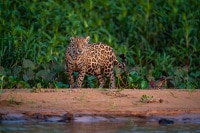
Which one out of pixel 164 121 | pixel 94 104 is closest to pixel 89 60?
pixel 94 104

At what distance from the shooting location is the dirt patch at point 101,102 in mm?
9672

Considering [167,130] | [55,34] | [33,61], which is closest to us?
[167,130]

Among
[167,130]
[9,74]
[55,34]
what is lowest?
[167,130]

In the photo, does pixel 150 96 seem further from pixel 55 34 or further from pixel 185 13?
pixel 185 13

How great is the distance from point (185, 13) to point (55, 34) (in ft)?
10.2

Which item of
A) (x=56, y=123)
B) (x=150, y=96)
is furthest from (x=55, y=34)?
(x=56, y=123)

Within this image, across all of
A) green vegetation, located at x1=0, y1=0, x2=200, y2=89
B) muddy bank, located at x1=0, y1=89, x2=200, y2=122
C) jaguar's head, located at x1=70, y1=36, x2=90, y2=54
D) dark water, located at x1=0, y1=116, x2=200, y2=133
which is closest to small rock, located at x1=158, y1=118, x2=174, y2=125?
dark water, located at x1=0, y1=116, x2=200, y2=133

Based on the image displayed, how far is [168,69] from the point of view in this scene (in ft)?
43.4

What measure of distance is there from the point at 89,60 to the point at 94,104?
210 centimetres

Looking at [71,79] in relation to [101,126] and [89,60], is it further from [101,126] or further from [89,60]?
[101,126]

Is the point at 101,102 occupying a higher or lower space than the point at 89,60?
lower

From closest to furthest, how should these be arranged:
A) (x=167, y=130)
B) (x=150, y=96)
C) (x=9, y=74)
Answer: (x=167, y=130)
(x=150, y=96)
(x=9, y=74)

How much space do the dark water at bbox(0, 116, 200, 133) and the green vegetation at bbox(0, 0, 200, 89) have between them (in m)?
2.00

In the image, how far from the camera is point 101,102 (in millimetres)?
10156
